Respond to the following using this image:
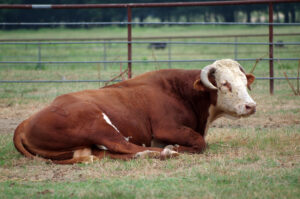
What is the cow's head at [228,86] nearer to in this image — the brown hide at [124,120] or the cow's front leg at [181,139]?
the brown hide at [124,120]

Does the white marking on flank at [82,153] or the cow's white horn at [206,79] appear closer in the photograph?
the white marking on flank at [82,153]

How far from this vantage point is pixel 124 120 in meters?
5.55

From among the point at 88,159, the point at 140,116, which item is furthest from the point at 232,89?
the point at 88,159

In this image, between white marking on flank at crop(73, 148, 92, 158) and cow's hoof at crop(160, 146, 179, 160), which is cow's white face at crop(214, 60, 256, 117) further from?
white marking on flank at crop(73, 148, 92, 158)

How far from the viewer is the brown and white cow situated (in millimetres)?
5180

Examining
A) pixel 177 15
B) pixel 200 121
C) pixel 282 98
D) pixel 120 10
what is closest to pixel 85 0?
pixel 120 10

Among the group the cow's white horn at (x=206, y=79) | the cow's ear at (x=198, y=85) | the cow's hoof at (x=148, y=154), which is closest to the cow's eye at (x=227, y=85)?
the cow's white horn at (x=206, y=79)

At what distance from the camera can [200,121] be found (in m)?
6.05

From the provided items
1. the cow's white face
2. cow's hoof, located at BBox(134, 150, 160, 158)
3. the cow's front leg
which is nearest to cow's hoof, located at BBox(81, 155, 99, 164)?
cow's hoof, located at BBox(134, 150, 160, 158)

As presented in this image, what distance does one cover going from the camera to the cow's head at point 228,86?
18.4 feet

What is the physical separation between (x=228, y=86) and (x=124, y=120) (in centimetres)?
125

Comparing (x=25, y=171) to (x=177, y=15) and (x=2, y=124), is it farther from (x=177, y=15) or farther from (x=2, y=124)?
(x=177, y=15)

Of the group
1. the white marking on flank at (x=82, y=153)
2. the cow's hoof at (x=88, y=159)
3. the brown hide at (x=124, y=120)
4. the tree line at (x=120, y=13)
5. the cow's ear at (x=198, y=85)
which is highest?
the tree line at (x=120, y=13)

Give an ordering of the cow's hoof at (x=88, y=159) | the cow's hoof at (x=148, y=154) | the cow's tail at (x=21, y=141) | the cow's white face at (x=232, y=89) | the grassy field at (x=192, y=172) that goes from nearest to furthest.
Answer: the grassy field at (x=192, y=172) → the cow's hoof at (x=88, y=159) → the cow's hoof at (x=148, y=154) → the cow's tail at (x=21, y=141) → the cow's white face at (x=232, y=89)
